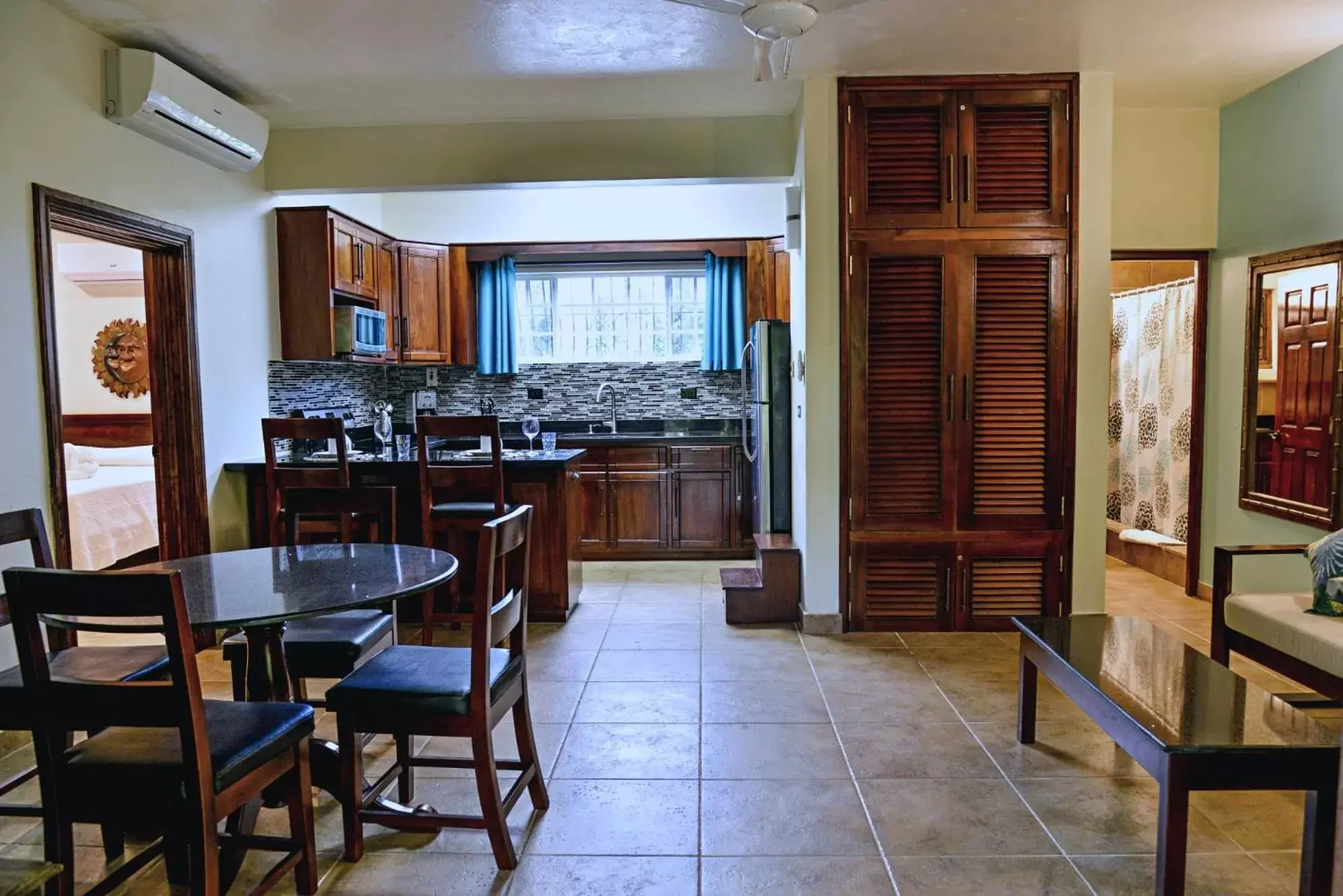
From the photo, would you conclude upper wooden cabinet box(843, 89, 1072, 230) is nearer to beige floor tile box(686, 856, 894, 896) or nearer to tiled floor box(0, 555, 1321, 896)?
tiled floor box(0, 555, 1321, 896)

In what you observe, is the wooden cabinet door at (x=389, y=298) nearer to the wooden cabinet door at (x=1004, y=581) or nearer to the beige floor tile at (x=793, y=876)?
the wooden cabinet door at (x=1004, y=581)

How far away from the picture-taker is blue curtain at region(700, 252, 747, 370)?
20.5 ft

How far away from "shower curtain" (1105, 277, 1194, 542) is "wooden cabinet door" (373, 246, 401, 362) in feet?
14.8

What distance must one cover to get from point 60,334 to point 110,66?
4.29 meters

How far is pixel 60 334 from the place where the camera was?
6.74 m

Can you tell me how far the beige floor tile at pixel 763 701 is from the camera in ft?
10.2

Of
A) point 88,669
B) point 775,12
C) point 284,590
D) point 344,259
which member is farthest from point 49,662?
point 344,259

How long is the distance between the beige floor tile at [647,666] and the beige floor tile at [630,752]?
0.50m

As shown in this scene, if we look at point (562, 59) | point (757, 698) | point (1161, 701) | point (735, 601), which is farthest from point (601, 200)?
point (1161, 701)

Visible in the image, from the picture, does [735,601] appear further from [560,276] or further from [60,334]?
[60,334]

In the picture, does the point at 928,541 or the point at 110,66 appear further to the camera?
the point at 928,541

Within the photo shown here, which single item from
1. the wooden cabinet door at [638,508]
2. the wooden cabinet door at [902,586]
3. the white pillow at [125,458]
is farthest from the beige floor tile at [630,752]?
the white pillow at [125,458]

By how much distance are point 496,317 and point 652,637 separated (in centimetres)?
324

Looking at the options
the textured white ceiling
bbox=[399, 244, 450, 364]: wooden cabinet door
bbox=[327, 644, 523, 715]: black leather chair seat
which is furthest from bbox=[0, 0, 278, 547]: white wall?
bbox=[327, 644, 523, 715]: black leather chair seat
